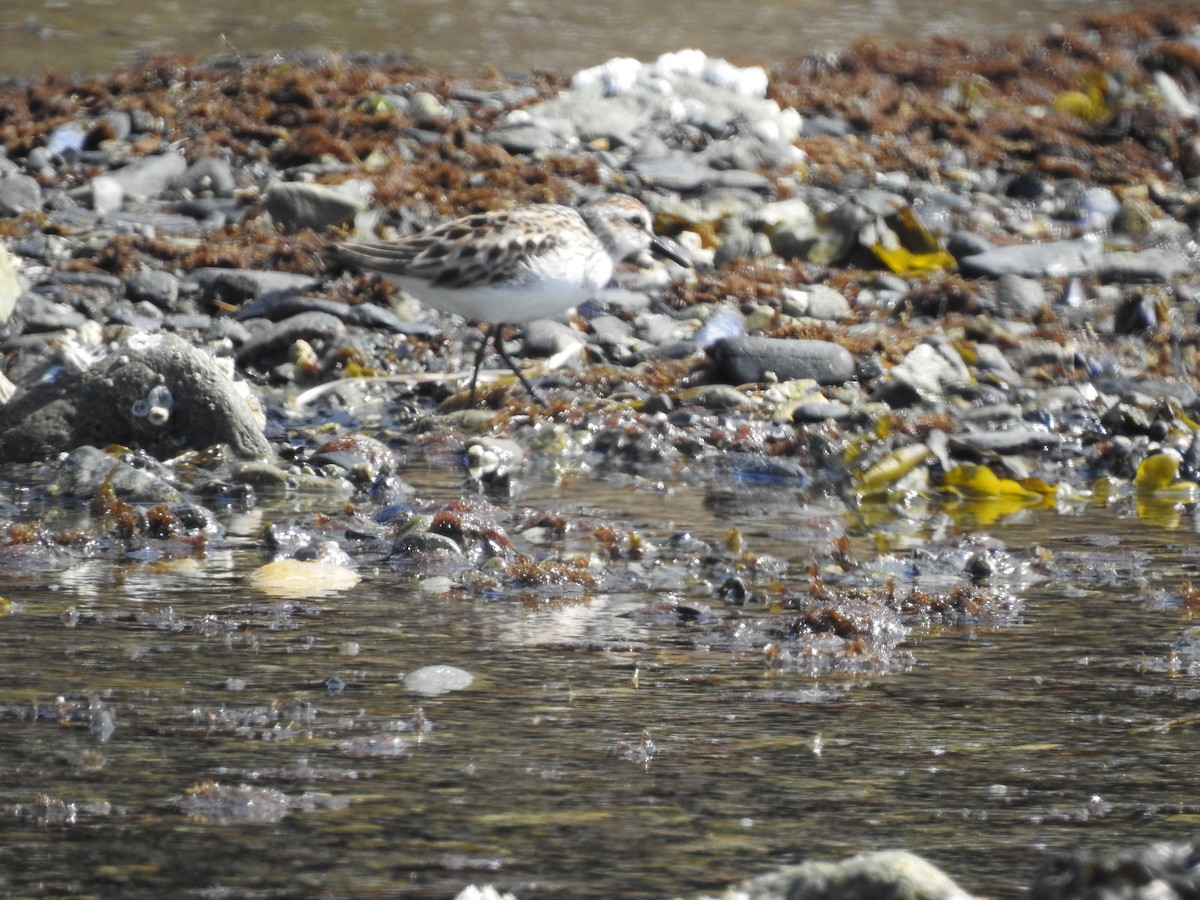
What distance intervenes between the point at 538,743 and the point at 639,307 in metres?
6.99

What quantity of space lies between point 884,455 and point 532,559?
8.06 ft

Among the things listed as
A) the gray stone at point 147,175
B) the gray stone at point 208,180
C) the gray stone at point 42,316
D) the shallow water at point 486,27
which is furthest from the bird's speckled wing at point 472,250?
the shallow water at point 486,27

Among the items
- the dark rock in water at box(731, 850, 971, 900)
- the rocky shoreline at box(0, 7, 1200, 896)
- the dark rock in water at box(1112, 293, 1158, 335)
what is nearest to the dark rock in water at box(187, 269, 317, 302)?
the rocky shoreline at box(0, 7, 1200, 896)

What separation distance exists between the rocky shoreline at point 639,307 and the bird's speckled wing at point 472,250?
2.30ft

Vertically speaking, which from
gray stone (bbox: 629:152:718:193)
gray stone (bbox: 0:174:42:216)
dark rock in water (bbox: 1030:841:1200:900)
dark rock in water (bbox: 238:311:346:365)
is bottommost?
dark rock in water (bbox: 238:311:346:365)

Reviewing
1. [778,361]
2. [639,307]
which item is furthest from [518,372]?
[639,307]

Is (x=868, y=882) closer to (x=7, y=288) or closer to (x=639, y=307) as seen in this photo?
(x=7, y=288)

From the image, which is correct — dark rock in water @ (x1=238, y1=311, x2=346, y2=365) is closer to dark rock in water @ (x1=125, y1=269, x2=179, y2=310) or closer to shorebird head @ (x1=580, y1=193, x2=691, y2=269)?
dark rock in water @ (x1=125, y1=269, x2=179, y2=310)

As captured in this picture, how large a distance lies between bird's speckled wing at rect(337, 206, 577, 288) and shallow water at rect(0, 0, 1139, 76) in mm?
8810

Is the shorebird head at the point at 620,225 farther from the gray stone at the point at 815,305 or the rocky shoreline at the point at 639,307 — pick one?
the gray stone at the point at 815,305

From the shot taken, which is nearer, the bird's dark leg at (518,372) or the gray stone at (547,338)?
the bird's dark leg at (518,372)

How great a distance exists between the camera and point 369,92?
585 inches

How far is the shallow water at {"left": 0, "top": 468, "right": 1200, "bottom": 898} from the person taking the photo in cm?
328

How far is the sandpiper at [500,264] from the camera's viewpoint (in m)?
8.58
